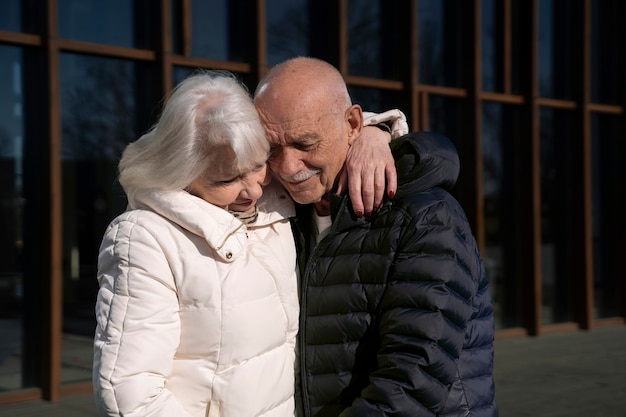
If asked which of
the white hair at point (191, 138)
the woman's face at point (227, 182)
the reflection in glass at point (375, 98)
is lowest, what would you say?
the woman's face at point (227, 182)

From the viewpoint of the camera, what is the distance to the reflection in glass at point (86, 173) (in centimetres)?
696

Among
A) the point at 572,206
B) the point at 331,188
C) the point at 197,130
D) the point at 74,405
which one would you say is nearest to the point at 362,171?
the point at 331,188

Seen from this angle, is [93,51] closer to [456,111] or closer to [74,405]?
[74,405]

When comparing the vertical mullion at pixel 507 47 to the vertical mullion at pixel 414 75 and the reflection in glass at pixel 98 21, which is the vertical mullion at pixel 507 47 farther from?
the reflection in glass at pixel 98 21

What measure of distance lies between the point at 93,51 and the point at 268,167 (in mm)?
5003

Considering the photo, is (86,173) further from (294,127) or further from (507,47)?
(507,47)

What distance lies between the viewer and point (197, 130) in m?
2.22

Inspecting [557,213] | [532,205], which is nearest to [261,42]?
[532,205]

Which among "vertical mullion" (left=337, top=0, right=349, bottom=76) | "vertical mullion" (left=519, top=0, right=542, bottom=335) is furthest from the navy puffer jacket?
"vertical mullion" (left=519, top=0, right=542, bottom=335)

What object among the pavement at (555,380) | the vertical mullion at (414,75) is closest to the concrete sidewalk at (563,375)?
the pavement at (555,380)

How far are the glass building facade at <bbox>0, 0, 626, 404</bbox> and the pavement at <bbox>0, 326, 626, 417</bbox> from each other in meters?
0.26

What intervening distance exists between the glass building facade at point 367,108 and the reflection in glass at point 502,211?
19 mm

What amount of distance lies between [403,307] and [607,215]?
31.6ft

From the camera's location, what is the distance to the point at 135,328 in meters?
2.06
